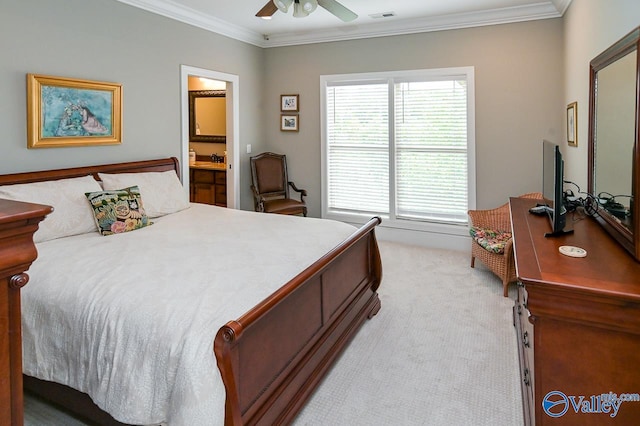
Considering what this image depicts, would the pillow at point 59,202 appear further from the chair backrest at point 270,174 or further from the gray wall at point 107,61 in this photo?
the chair backrest at point 270,174

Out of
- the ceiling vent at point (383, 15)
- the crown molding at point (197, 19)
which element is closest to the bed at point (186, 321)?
the crown molding at point (197, 19)

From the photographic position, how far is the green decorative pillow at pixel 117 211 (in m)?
3.13

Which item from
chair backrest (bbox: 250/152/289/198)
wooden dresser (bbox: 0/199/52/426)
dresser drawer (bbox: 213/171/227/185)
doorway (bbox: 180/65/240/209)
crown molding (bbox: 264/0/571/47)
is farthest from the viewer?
dresser drawer (bbox: 213/171/227/185)

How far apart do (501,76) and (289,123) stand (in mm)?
2803

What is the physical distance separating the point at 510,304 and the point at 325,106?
3496 mm

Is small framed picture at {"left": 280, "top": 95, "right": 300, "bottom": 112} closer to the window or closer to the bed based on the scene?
the window

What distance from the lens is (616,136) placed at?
6.74ft

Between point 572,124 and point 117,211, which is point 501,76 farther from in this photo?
point 117,211

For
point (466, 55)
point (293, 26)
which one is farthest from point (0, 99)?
point (466, 55)

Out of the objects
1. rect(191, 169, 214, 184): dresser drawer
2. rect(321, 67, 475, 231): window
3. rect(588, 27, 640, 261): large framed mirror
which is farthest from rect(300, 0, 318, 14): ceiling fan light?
rect(191, 169, 214, 184): dresser drawer

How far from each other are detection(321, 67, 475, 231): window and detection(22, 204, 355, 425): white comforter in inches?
112

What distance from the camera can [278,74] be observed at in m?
5.98

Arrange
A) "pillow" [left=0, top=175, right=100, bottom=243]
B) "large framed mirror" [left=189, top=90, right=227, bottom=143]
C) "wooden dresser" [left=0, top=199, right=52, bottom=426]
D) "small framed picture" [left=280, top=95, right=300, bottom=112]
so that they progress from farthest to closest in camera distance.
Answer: "large framed mirror" [left=189, top=90, right=227, bottom=143] → "small framed picture" [left=280, top=95, right=300, bottom=112] → "pillow" [left=0, top=175, right=100, bottom=243] → "wooden dresser" [left=0, top=199, right=52, bottom=426]

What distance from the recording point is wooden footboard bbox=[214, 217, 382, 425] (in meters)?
1.63
